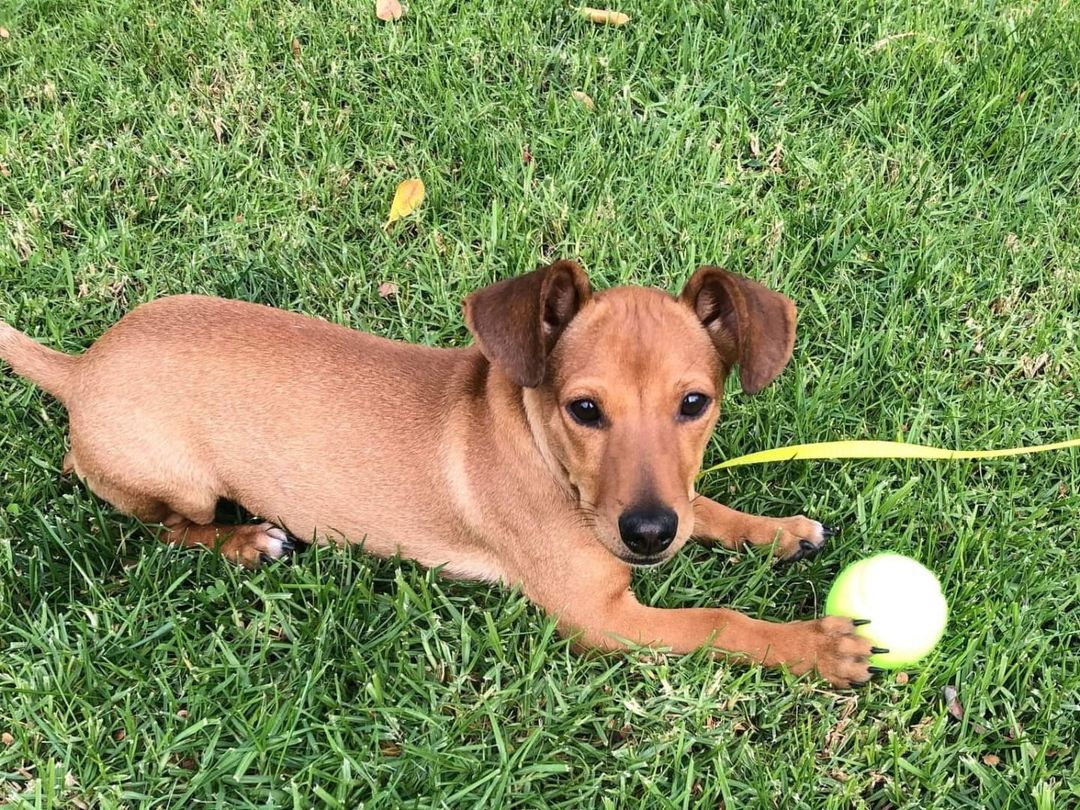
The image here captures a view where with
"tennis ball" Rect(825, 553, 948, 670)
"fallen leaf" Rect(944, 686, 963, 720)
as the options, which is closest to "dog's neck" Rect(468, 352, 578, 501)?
"tennis ball" Rect(825, 553, 948, 670)

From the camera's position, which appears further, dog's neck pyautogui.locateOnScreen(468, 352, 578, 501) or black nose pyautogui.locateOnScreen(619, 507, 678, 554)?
dog's neck pyautogui.locateOnScreen(468, 352, 578, 501)

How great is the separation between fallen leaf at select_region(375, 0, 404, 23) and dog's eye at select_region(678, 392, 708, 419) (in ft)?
14.4

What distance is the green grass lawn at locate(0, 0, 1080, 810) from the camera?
3.48 metres

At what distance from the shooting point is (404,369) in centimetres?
401

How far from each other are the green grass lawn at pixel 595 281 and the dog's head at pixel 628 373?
2.53 feet

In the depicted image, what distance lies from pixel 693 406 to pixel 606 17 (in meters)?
4.04

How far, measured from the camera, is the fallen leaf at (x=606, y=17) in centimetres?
643

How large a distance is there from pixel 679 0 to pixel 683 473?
4.41 m

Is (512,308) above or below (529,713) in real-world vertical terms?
above

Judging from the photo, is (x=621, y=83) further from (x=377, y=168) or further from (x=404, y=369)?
(x=404, y=369)

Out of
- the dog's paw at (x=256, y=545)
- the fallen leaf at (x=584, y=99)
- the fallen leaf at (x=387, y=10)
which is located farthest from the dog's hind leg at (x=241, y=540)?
the fallen leaf at (x=387, y=10)

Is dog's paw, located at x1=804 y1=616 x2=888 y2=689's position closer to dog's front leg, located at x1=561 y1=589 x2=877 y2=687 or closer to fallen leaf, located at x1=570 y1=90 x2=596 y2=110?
dog's front leg, located at x1=561 y1=589 x2=877 y2=687

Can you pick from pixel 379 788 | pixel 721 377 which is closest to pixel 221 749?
pixel 379 788

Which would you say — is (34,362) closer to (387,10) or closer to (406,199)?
(406,199)
